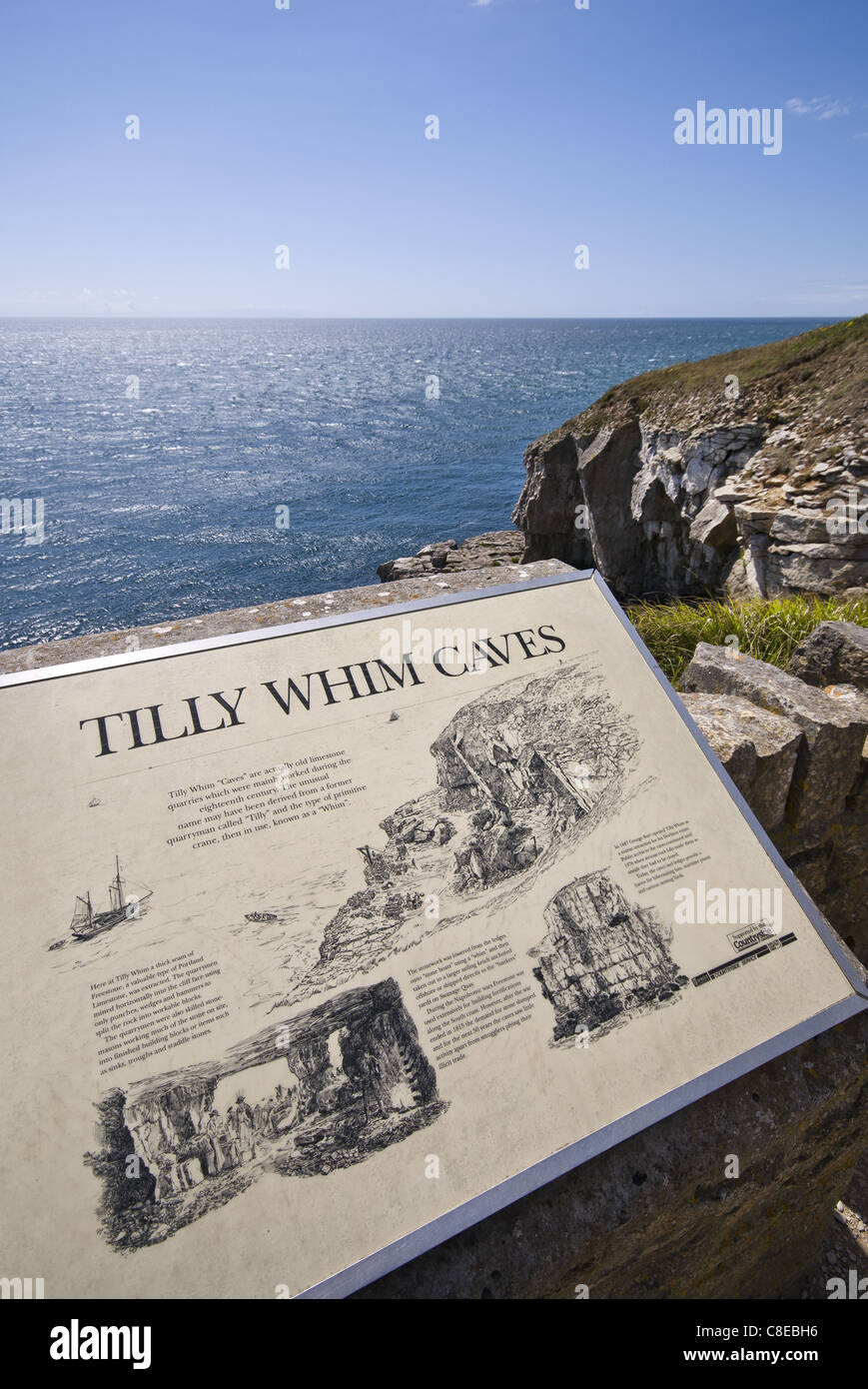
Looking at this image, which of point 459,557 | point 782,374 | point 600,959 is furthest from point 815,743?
point 459,557

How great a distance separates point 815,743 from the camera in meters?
2.99

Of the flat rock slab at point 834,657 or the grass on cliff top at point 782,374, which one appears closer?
the flat rock slab at point 834,657

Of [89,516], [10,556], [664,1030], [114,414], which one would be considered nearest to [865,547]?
[664,1030]

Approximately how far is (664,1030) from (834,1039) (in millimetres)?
821

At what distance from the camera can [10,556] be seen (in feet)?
93.2

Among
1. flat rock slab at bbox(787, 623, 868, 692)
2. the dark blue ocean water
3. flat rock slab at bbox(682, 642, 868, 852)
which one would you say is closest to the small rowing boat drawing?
flat rock slab at bbox(682, 642, 868, 852)

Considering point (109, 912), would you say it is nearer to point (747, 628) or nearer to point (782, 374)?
point (747, 628)

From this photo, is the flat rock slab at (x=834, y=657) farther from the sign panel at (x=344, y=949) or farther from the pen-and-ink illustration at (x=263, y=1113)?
the pen-and-ink illustration at (x=263, y=1113)

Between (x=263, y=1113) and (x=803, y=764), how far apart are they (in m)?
2.73

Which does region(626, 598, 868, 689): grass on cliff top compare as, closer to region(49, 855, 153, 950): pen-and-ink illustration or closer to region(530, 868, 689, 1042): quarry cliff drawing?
region(530, 868, 689, 1042): quarry cliff drawing

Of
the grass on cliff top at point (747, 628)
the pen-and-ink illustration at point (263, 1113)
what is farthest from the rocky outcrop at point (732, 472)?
the pen-and-ink illustration at point (263, 1113)

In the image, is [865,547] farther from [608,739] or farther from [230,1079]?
[230,1079]

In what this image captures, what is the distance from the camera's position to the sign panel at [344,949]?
146 cm

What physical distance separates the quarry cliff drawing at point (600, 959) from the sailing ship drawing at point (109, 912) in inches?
43.9
